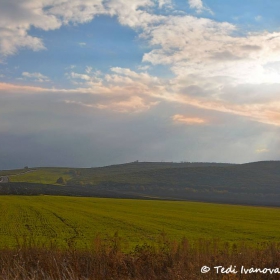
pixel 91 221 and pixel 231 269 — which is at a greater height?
pixel 231 269

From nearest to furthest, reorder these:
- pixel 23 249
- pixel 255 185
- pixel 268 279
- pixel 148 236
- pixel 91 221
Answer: pixel 268 279 < pixel 23 249 < pixel 148 236 < pixel 91 221 < pixel 255 185

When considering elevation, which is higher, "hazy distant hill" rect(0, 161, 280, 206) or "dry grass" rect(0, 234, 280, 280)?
"dry grass" rect(0, 234, 280, 280)

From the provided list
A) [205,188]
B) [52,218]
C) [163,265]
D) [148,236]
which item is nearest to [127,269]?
[163,265]

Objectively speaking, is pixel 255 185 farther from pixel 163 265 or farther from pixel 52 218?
pixel 163 265

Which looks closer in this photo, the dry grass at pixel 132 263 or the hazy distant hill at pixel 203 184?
the dry grass at pixel 132 263

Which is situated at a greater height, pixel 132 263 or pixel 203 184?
pixel 132 263

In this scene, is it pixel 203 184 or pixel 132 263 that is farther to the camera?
pixel 203 184

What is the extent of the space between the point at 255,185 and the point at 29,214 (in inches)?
4633

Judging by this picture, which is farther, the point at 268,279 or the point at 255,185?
the point at 255,185

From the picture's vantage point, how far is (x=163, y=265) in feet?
40.2

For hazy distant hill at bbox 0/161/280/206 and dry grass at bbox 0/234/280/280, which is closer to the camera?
dry grass at bbox 0/234/280/280

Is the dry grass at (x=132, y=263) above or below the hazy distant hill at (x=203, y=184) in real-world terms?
above

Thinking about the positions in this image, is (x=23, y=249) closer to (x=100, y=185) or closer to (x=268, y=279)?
(x=268, y=279)

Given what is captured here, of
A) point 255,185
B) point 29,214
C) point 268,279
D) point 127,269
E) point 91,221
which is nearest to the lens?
point 268,279
